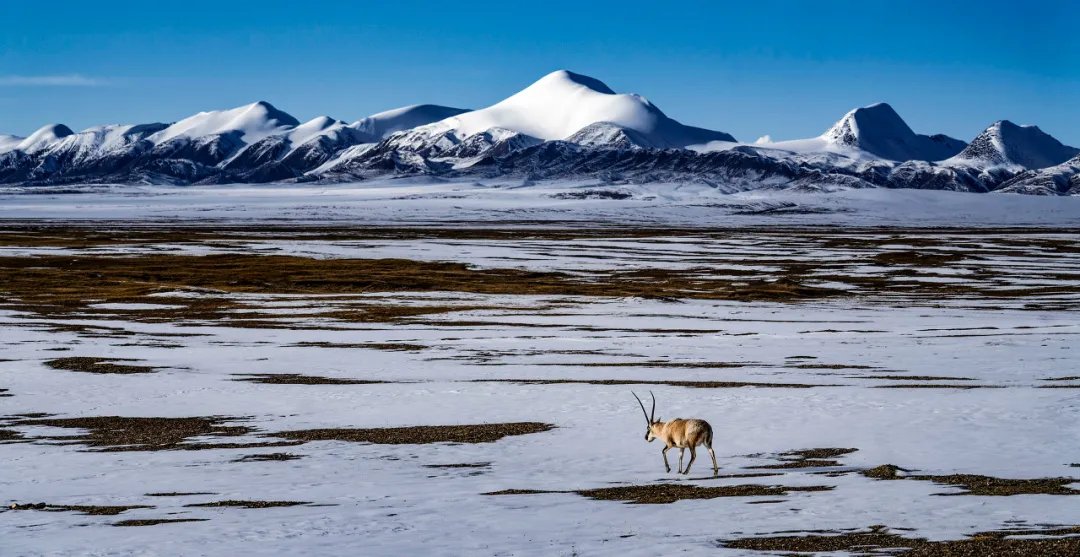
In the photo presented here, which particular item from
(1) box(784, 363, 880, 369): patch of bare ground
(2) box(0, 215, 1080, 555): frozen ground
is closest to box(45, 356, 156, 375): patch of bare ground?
(2) box(0, 215, 1080, 555): frozen ground

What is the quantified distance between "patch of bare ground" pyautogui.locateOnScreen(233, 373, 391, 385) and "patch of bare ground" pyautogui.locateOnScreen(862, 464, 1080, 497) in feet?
41.3

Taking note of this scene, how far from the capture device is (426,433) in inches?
727

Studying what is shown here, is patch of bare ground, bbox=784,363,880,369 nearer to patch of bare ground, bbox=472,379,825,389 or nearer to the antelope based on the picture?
patch of bare ground, bbox=472,379,825,389

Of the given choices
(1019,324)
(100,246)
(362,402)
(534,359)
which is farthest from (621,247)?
(362,402)

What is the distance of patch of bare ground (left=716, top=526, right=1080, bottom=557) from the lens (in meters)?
10.2

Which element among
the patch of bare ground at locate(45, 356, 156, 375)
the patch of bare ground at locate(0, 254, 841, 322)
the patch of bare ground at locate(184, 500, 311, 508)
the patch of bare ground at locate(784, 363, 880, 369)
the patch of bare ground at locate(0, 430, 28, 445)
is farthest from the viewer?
Result: the patch of bare ground at locate(0, 254, 841, 322)

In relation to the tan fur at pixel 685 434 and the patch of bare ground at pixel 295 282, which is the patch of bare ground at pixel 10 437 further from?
the patch of bare ground at pixel 295 282

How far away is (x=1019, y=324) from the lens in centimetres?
3622

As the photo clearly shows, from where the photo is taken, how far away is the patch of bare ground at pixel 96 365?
2598 cm

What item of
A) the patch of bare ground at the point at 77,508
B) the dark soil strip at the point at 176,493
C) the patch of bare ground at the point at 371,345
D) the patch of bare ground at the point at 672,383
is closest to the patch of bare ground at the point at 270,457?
the dark soil strip at the point at 176,493

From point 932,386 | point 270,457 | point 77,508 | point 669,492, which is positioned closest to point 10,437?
point 270,457

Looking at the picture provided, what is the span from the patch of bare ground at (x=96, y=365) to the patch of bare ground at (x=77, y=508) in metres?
12.9

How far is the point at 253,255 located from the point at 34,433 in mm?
56763

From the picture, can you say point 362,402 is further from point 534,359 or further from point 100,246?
point 100,246
